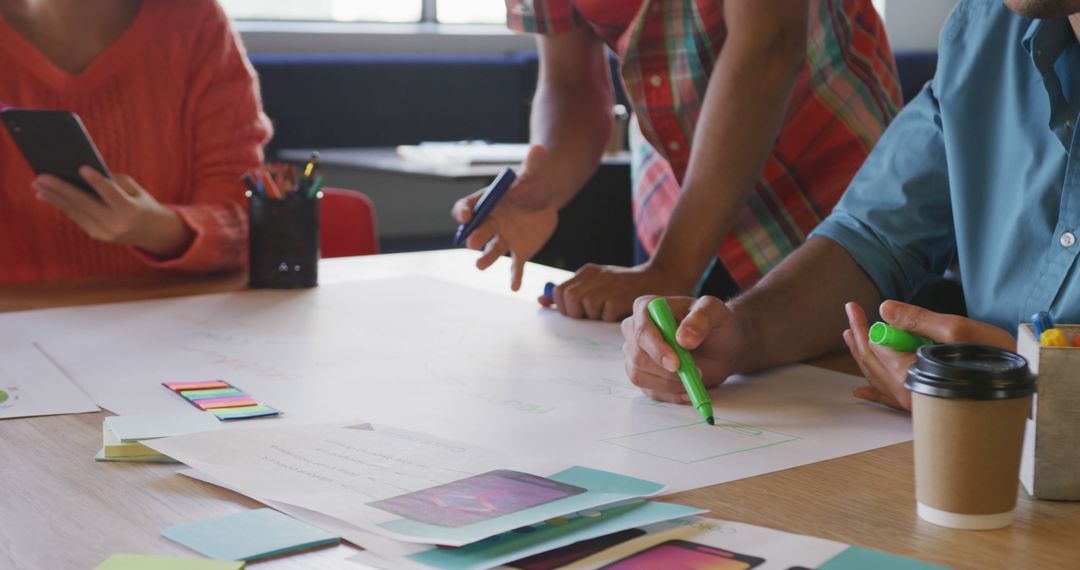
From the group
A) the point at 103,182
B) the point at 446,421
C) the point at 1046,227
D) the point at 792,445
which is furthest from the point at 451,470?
the point at 103,182

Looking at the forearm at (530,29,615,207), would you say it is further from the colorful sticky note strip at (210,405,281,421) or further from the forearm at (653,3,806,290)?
the colorful sticky note strip at (210,405,281,421)

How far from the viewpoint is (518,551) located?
2.40 feet

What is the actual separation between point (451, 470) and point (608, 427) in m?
0.18

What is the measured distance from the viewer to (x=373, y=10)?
5.39 m

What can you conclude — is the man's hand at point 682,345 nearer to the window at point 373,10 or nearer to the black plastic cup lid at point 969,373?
the black plastic cup lid at point 969,373

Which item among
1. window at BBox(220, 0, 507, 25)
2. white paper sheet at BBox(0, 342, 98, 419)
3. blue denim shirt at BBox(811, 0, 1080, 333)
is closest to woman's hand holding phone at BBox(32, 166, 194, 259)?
white paper sheet at BBox(0, 342, 98, 419)

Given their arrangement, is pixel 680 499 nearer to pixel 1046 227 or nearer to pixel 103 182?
pixel 1046 227

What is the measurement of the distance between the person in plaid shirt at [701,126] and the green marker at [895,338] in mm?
503

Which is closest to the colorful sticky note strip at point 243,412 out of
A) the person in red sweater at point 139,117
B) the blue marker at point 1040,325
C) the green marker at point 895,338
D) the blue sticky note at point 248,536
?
the blue sticky note at point 248,536

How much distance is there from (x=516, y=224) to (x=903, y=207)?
0.52m

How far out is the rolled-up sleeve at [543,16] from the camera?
1.80m

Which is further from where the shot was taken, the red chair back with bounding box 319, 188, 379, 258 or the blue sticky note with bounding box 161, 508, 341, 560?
the red chair back with bounding box 319, 188, 379, 258

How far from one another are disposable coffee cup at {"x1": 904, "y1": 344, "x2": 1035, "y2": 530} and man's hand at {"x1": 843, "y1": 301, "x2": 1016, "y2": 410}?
176 mm

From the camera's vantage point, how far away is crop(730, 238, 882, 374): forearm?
1206 mm
